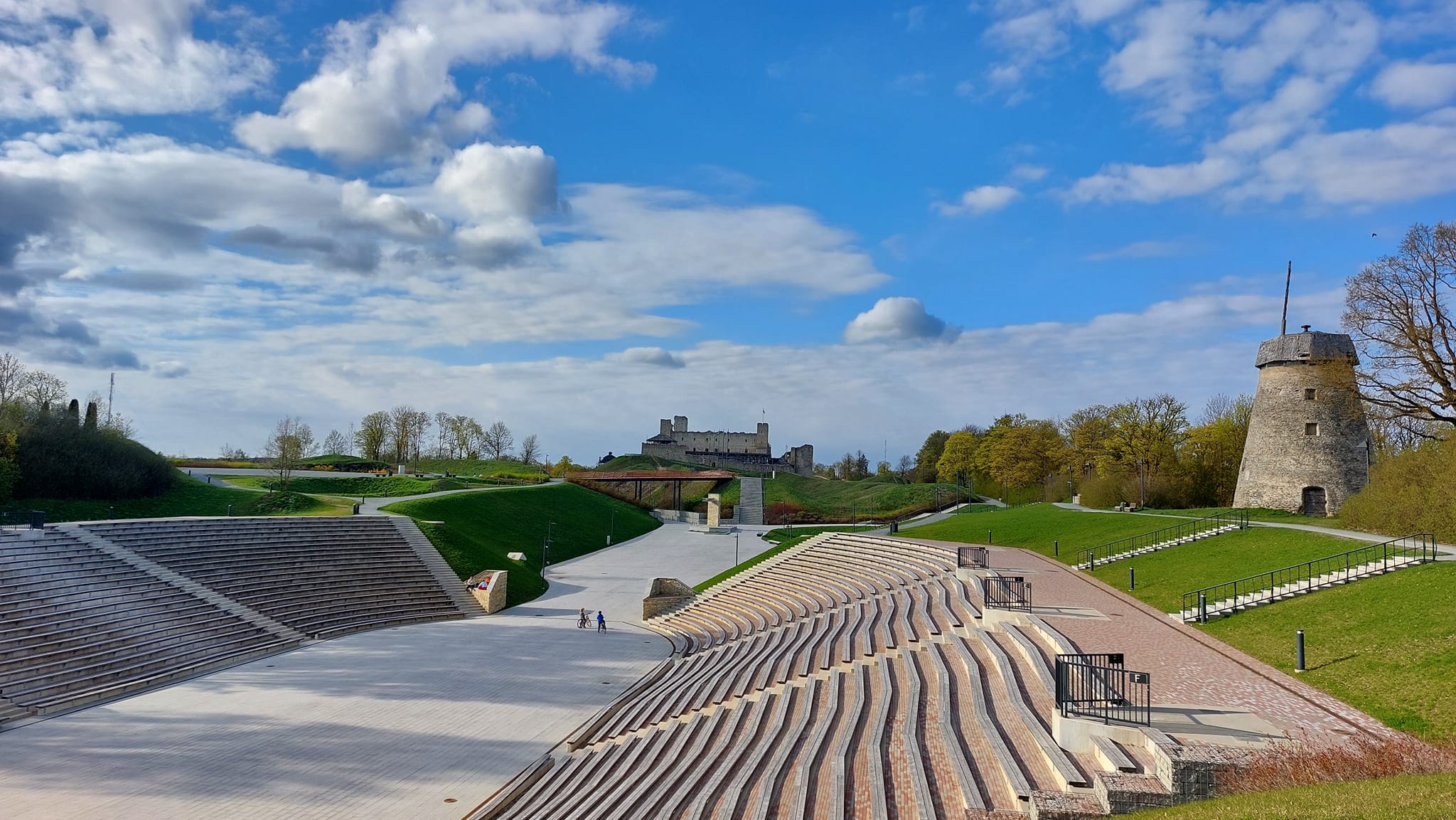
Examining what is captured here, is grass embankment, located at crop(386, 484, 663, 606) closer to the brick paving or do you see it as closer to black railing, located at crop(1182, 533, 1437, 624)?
the brick paving

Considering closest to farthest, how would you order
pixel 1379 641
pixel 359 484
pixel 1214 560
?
pixel 1379 641
pixel 1214 560
pixel 359 484

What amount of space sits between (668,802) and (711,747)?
270 centimetres

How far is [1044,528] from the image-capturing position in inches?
1592

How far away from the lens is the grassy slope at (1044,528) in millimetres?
34375

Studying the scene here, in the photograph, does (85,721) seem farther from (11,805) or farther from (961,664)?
(961,664)

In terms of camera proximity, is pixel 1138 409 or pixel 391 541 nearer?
pixel 391 541

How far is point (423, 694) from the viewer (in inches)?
790

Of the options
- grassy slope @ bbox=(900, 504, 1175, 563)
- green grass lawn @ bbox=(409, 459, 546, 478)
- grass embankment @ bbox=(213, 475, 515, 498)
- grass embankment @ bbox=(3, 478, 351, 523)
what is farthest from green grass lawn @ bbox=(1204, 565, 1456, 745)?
green grass lawn @ bbox=(409, 459, 546, 478)

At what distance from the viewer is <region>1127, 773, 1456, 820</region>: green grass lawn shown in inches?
259

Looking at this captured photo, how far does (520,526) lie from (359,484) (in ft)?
62.5

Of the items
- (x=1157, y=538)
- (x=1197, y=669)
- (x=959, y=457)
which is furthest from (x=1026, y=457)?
(x=1197, y=669)

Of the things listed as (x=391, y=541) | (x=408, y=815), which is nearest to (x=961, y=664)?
(x=408, y=815)

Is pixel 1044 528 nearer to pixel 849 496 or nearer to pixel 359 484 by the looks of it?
pixel 849 496

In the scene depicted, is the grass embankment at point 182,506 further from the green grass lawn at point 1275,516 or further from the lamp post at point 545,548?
the green grass lawn at point 1275,516
